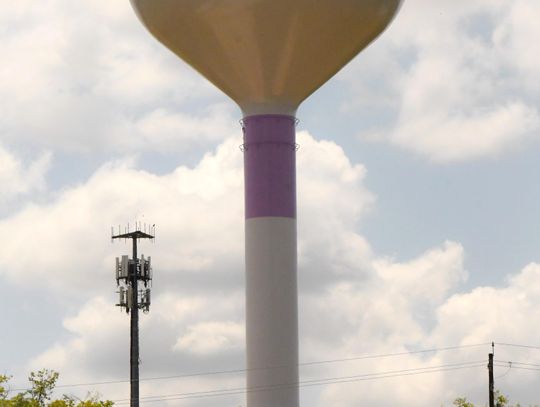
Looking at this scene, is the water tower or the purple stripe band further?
the purple stripe band

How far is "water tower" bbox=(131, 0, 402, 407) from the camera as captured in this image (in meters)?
47.2

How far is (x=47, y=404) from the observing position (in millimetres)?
55094

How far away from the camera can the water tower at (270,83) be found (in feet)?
155

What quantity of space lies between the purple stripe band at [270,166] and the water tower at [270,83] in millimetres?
33

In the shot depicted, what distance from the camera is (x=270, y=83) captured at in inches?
1927

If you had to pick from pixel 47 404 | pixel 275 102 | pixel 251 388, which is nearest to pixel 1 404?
pixel 47 404

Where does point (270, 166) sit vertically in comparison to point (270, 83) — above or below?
below

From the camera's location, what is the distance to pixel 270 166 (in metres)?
49.2

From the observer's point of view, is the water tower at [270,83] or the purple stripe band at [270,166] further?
the purple stripe band at [270,166]

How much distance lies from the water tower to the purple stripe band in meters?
0.03

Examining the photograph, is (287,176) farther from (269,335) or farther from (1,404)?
(1,404)

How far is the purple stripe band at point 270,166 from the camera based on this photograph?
48781mm

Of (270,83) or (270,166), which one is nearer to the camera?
(270,83)

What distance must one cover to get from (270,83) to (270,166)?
2.77 m
